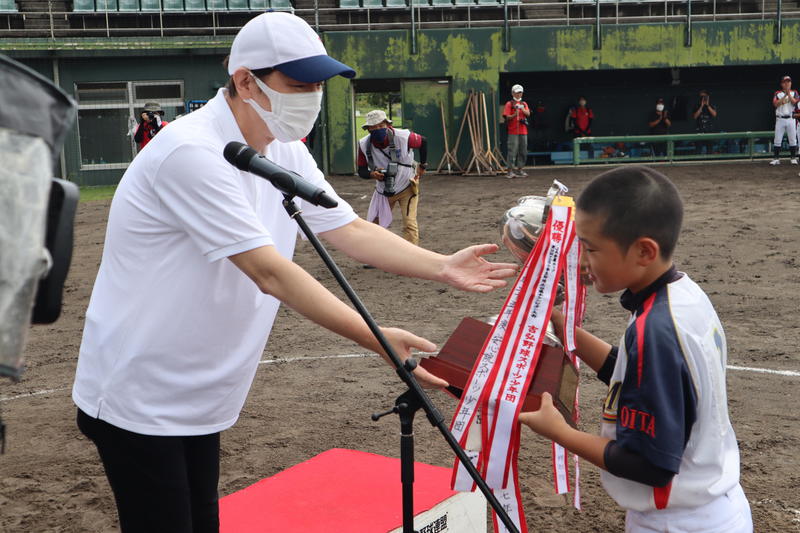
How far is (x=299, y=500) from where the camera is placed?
3.89 metres

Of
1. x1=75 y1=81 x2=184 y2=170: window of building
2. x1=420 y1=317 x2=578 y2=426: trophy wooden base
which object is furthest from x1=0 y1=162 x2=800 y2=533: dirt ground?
x1=75 y1=81 x2=184 y2=170: window of building

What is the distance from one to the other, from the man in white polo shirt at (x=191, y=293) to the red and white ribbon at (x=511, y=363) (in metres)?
0.16

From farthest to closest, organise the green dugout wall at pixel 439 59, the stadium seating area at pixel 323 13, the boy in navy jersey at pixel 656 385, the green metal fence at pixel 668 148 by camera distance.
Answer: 1. the stadium seating area at pixel 323 13
2. the green metal fence at pixel 668 148
3. the green dugout wall at pixel 439 59
4. the boy in navy jersey at pixel 656 385

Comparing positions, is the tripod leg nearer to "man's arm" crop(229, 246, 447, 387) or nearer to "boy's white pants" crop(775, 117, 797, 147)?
"man's arm" crop(229, 246, 447, 387)

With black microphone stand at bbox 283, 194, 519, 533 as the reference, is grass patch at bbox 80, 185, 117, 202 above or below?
below

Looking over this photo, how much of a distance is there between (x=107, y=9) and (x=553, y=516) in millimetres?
25419

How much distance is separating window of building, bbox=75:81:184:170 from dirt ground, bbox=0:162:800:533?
12.9 metres

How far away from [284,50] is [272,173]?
41 cm

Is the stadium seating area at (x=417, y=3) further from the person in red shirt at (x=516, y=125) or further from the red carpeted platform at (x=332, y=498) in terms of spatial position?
the red carpeted platform at (x=332, y=498)

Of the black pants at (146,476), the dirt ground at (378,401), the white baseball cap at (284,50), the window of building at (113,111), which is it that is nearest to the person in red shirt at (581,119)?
the window of building at (113,111)

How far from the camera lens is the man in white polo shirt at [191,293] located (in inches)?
96.3

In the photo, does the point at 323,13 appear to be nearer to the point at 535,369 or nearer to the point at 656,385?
the point at 535,369

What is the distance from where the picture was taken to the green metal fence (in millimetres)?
25453

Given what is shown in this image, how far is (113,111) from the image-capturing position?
2492cm
